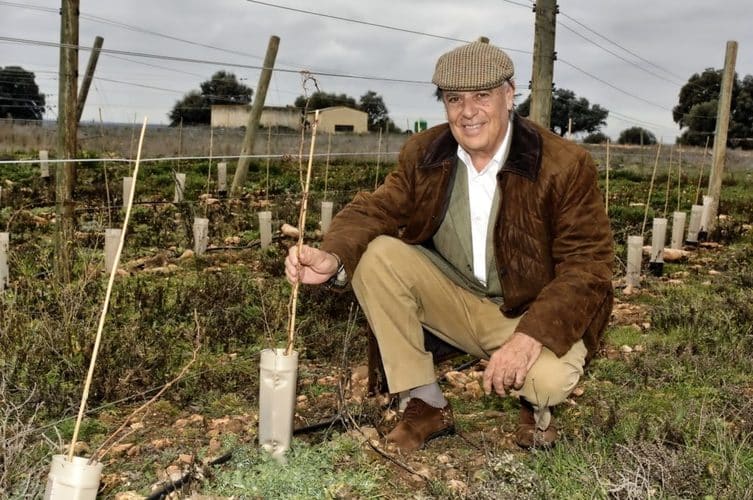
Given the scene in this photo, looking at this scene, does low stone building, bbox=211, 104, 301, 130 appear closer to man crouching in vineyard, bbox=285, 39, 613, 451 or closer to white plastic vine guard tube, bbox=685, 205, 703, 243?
white plastic vine guard tube, bbox=685, 205, 703, 243

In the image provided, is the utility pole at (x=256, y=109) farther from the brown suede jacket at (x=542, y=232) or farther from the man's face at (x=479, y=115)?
the man's face at (x=479, y=115)

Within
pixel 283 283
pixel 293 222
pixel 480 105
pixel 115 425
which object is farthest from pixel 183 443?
pixel 293 222

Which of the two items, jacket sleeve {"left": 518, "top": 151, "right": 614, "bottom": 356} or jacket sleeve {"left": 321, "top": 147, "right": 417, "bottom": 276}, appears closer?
jacket sleeve {"left": 518, "top": 151, "right": 614, "bottom": 356}

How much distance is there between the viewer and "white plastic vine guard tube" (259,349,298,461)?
253 cm

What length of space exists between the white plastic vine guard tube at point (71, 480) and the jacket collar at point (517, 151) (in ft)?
5.99

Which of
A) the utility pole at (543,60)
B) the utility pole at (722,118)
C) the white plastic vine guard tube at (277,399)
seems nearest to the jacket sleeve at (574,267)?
the white plastic vine guard tube at (277,399)

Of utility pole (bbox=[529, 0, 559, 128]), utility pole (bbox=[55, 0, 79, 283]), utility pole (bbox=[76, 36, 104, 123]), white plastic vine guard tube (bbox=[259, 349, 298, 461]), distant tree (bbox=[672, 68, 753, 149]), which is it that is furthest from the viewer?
distant tree (bbox=[672, 68, 753, 149])

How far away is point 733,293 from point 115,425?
479 cm

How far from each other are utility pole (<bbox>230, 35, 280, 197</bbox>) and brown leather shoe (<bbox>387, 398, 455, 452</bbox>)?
833 centimetres

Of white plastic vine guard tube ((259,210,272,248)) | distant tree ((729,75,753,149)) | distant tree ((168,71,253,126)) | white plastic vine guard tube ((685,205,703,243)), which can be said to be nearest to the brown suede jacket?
white plastic vine guard tube ((259,210,272,248))

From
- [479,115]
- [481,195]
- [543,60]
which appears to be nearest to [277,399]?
[481,195]

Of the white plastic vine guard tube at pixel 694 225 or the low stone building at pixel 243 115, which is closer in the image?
the white plastic vine guard tube at pixel 694 225

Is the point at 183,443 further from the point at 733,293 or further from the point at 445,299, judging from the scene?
the point at 733,293

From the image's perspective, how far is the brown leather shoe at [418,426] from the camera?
299cm
